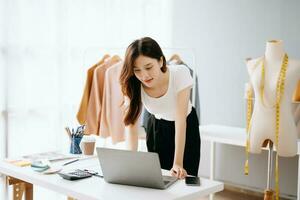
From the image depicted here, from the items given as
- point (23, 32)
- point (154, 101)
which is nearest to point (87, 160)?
point (154, 101)

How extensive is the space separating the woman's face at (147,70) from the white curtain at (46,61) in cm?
163

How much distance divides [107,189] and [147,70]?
0.65m

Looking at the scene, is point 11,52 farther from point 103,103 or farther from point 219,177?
point 219,177

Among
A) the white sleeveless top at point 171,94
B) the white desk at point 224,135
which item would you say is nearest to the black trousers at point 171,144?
the white sleeveless top at point 171,94

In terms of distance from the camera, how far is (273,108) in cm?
273

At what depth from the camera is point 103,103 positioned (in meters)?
3.60

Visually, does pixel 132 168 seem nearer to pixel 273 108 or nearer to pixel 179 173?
pixel 179 173

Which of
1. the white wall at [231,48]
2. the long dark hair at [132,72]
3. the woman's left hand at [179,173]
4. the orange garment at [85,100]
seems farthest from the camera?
the white wall at [231,48]

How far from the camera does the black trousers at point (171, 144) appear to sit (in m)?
2.44

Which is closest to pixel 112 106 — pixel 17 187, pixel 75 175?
pixel 17 187

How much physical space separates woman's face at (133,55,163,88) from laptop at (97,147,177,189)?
486 mm

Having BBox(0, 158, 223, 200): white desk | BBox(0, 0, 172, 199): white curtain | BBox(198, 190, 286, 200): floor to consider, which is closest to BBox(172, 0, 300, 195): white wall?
A: BBox(198, 190, 286, 200): floor

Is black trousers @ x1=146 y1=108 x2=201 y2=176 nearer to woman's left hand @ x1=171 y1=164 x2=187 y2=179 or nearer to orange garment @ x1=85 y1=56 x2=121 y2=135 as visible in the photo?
woman's left hand @ x1=171 y1=164 x2=187 y2=179

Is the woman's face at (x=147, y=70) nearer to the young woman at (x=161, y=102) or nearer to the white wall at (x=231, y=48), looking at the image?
the young woman at (x=161, y=102)
